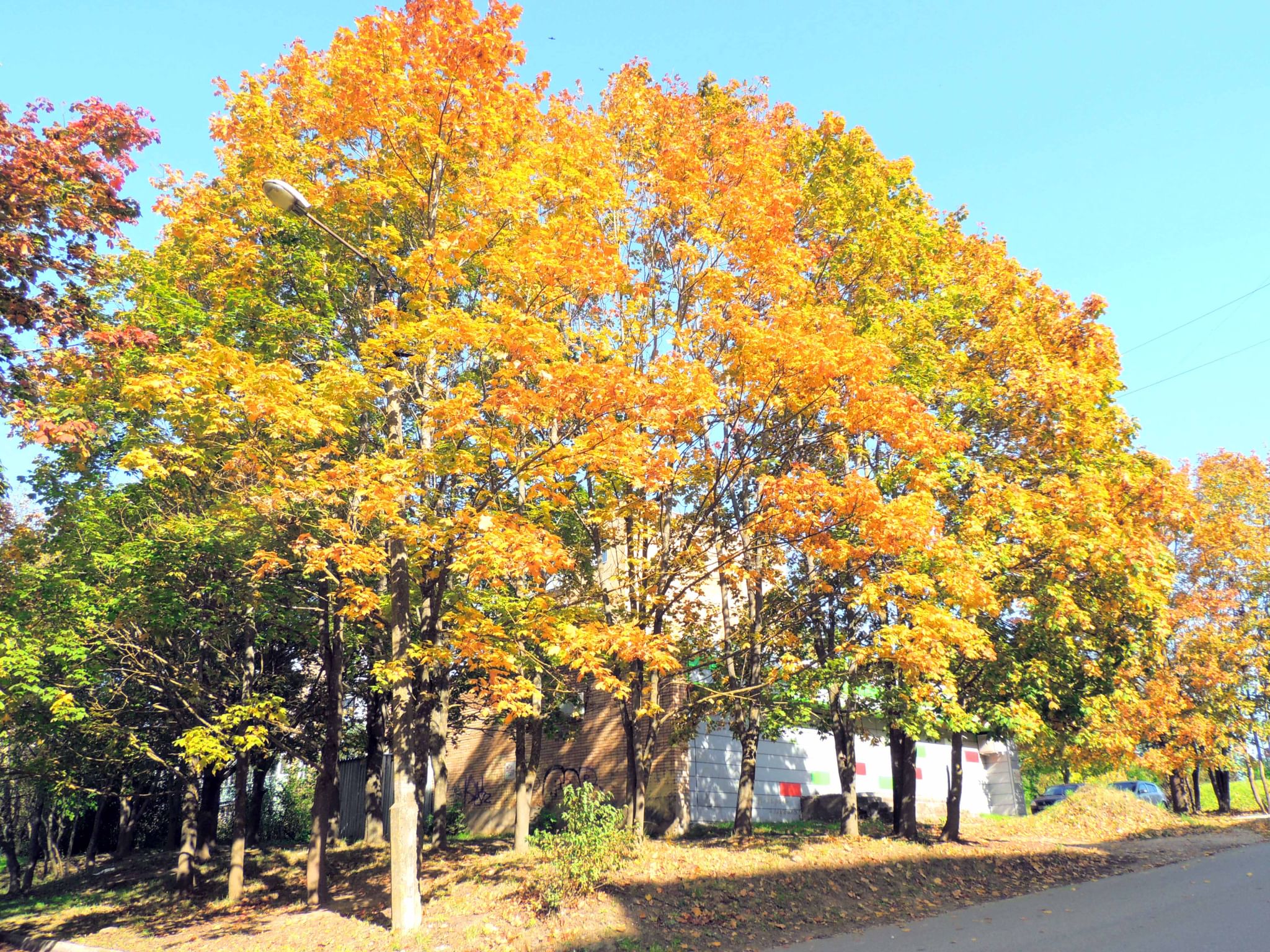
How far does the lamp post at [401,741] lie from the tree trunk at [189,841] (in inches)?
297

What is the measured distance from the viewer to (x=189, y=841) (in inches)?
589

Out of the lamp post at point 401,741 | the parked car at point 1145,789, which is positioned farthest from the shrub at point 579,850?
the parked car at point 1145,789

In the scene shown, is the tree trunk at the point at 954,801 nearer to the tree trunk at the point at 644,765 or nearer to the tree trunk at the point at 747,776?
the tree trunk at the point at 747,776

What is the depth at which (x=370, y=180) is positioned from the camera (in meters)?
10.5

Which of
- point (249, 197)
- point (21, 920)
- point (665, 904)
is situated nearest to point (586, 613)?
point (665, 904)

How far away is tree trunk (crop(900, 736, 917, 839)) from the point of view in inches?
590

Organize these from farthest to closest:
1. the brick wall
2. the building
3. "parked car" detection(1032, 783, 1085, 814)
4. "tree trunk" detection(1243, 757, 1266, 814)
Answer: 1. "parked car" detection(1032, 783, 1085, 814)
2. "tree trunk" detection(1243, 757, 1266, 814)
3. the building
4. the brick wall

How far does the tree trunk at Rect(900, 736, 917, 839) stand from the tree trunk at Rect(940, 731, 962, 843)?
0.67m

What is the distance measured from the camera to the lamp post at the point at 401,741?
9164mm

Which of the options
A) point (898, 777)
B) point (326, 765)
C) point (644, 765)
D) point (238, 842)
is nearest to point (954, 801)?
point (898, 777)

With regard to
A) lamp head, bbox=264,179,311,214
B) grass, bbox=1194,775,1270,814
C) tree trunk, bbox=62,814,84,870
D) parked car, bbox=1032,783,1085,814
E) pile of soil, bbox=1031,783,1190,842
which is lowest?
grass, bbox=1194,775,1270,814

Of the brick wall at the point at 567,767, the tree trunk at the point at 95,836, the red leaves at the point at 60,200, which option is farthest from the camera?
the tree trunk at the point at 95,836

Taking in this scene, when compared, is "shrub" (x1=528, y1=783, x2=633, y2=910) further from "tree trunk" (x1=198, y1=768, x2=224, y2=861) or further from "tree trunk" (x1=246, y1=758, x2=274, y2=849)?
"tree trunk" (x1=246, y1=758, x2=274, y2=849)

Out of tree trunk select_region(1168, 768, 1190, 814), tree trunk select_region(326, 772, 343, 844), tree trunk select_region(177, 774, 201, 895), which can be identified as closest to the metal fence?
tree trunk select_region(326, 772, 343, 844)
